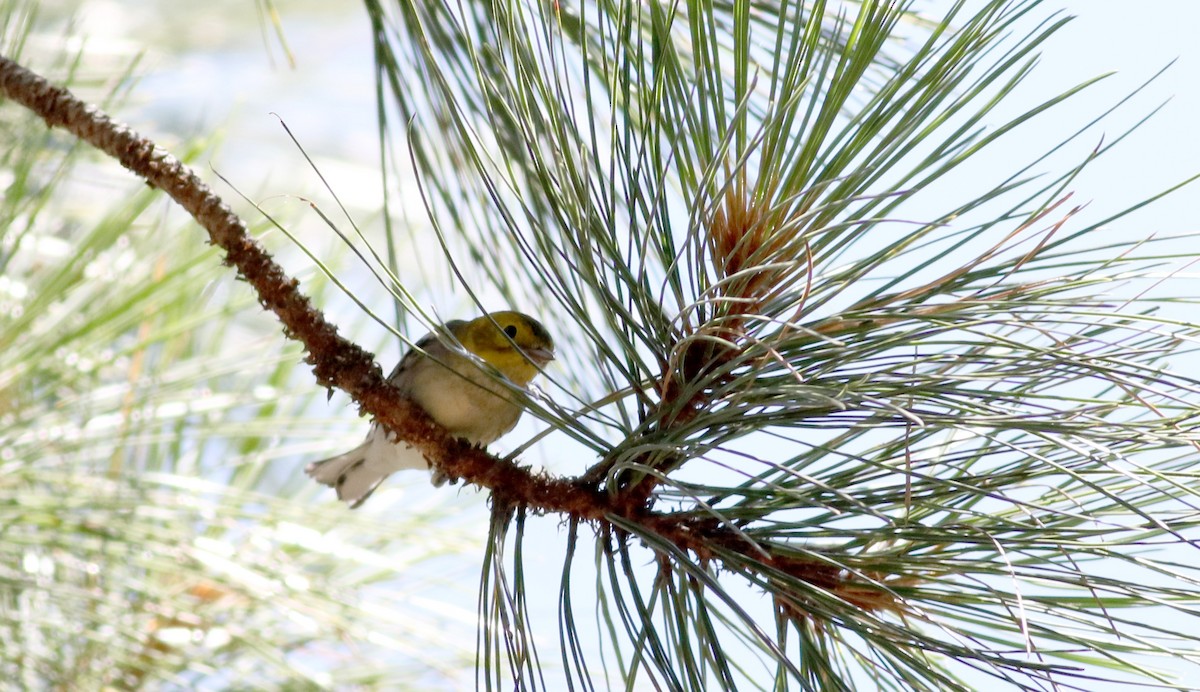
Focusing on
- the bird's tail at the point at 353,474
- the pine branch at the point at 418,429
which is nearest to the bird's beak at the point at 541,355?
the bird's tail at the point at 353,474

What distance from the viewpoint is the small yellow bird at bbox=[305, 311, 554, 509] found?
1.79 metres

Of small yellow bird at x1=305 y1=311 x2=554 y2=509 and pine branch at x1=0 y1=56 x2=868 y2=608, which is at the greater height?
small yellow bird at x1=305 y1=311 x2=554 y2=509

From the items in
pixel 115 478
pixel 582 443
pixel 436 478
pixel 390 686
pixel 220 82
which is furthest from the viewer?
pixel 220 82

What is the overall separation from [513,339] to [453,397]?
0.22 meters

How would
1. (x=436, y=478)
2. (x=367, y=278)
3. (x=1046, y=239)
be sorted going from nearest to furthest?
(x=1046, y=239)
(x=436, y=478)
(x=367, y=278)

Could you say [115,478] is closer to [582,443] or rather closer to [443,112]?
[443,112]

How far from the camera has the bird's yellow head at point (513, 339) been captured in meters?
1.97

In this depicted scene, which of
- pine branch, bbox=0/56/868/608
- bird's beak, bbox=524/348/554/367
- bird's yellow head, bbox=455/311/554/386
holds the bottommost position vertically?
pine branch, bbox=0/56/868/608

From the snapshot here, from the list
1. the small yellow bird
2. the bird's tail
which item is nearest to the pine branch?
the small yellow bird

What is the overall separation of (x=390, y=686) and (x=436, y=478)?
734mm

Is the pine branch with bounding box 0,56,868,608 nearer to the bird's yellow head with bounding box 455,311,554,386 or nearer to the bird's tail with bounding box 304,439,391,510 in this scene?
the bird's yellow head with bounding box 455,311,554,386

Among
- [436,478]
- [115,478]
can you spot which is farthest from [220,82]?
[436,478]

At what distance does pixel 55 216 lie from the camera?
2480 mm

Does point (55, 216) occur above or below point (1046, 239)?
above
